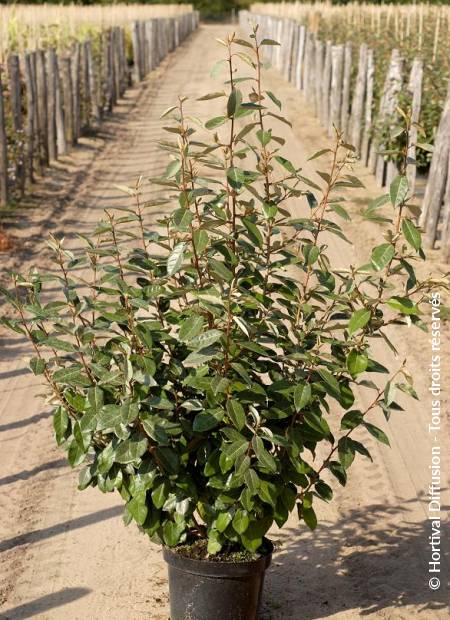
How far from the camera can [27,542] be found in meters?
4.85

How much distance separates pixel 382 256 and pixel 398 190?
22 cm

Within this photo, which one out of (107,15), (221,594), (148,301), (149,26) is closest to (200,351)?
(148,301)

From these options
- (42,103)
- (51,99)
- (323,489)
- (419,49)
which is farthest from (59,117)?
(323,489)

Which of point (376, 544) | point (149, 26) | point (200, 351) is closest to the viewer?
point (200, 351)

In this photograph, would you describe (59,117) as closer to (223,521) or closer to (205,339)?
(223,521)

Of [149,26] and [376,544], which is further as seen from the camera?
[149,26]

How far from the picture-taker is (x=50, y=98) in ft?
49.4

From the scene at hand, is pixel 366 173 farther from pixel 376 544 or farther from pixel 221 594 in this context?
pixel 221 594

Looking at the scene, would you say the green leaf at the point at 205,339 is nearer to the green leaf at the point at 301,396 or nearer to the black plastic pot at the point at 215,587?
the green leaf at the point at 301,396

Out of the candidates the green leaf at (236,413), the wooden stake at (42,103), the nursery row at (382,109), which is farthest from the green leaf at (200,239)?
the wooden stake at (42,103)

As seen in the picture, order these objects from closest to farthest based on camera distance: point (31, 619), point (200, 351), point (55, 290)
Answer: point (200, 351), point (31, 619), point (55, 290)

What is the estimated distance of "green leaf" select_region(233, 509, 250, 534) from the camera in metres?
3.45

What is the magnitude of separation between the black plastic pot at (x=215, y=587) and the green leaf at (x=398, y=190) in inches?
58.5

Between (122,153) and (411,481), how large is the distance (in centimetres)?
1217
